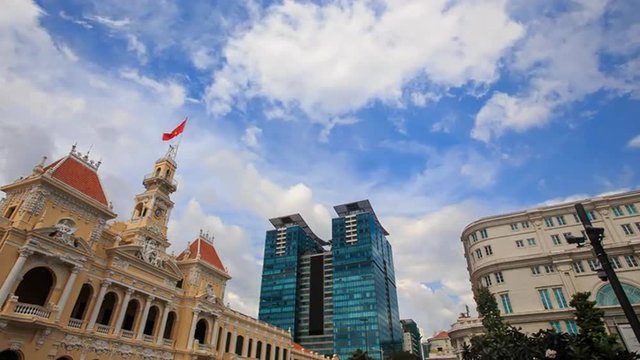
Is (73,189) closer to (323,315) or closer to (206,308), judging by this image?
(206,308)

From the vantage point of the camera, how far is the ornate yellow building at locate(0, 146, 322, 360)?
894 inches

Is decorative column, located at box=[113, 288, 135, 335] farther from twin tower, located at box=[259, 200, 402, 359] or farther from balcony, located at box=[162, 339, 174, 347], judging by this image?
twin tower, located at box=[259, 200, 402, 359]

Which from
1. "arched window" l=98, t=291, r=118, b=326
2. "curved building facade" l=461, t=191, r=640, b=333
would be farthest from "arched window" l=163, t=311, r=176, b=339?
"curved building facade" l=461, t=191, r=640, b=333

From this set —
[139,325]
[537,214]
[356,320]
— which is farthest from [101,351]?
[356,320]

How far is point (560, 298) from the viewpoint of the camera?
3853 centimetres

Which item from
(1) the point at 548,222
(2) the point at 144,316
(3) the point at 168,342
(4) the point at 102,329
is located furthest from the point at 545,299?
(4) the point at 102,329

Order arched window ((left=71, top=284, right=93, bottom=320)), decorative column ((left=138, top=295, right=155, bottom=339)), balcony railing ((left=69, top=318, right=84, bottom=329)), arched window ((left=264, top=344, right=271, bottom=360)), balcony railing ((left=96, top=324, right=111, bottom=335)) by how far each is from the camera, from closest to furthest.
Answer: balcony railing ((left=69, top=318, right=84, bottom=329))
balcony railing ((left=96, top=324, right=111, bottom=335))
arched window ((left=71, top=284, right=93, bottom=320))
decorative column ((left=138, top=295, right=155, bottom=339))
arched window ((left=264, top=344, right=271, bottom=360))

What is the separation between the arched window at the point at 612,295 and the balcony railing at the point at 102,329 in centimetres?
4751

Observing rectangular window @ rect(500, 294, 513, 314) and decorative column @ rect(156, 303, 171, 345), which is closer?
decorative column @ rect(156, 303, 171, 345)

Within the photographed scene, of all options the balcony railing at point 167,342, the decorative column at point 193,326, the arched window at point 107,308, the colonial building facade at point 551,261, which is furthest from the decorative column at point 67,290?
the colonial building facade at point 551,261

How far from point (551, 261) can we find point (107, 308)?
47.4 meters

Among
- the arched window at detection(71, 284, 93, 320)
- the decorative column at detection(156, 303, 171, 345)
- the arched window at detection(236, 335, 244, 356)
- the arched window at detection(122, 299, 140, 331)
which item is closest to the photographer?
the arched window at detection(71, 284, 93, 320)

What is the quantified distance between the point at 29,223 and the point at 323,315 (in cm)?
10694

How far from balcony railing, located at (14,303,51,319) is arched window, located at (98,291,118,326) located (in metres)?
6.82
